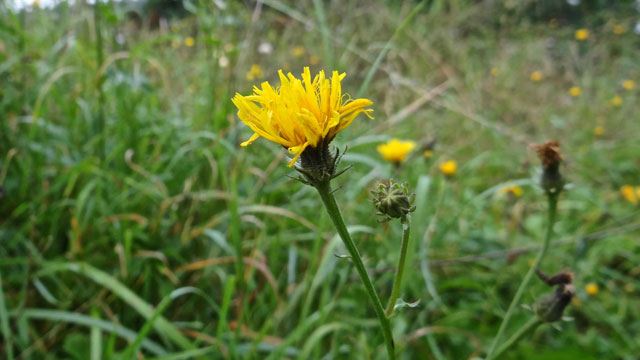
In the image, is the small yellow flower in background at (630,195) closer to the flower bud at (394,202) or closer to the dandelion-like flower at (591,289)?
the dandelion-like flower at (591,289)

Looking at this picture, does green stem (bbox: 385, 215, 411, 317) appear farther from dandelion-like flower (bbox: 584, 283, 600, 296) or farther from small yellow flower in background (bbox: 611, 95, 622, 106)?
small yellow flower in background (bbox: 611, 95, 622, 106)

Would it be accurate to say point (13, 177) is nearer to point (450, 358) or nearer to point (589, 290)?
point (450, 358)

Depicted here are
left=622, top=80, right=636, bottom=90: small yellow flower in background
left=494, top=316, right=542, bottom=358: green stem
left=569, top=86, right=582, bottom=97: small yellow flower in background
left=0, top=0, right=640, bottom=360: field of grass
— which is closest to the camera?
left=494, top=316, right=542, bottom=358: green stem

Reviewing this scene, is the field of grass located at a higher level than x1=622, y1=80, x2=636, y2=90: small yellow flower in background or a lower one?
lower

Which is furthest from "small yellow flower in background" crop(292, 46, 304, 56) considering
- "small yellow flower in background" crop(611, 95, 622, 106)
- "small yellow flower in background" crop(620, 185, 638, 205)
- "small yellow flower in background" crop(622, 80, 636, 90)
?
"small yellow flower in background" crop(622, 80, 636, 90)

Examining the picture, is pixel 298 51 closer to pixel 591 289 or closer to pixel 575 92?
pixel 591 289
